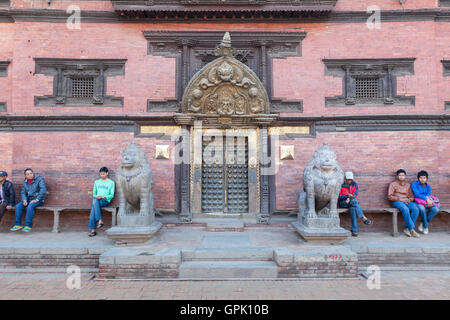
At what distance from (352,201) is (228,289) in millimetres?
4119

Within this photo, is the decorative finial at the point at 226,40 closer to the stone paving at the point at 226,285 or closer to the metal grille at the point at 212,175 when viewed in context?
the metal grille at the point at 212,175

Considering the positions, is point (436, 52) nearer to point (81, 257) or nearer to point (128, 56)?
point (128, 56)

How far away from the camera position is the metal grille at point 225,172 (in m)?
8.10

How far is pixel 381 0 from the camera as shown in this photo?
8.30 meters

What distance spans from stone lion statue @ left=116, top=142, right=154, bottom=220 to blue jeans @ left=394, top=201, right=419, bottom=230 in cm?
640

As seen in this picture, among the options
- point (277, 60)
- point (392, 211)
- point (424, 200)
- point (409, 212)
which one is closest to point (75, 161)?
point (277, 60)

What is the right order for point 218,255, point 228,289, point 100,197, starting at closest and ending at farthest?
point 228,289
point 218,255
point 100,197

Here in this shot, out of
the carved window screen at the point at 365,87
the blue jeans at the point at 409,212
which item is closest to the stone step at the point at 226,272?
the blue jeans at the point at 409,212

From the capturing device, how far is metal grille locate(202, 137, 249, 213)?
8.10 meters

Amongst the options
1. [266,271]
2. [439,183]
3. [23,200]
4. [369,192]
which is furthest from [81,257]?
[439,183]

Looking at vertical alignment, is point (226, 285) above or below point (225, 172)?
below

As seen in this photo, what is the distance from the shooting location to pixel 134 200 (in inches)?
252

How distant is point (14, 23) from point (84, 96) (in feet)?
10.2

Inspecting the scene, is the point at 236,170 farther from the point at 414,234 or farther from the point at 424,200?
the point at 424,200
